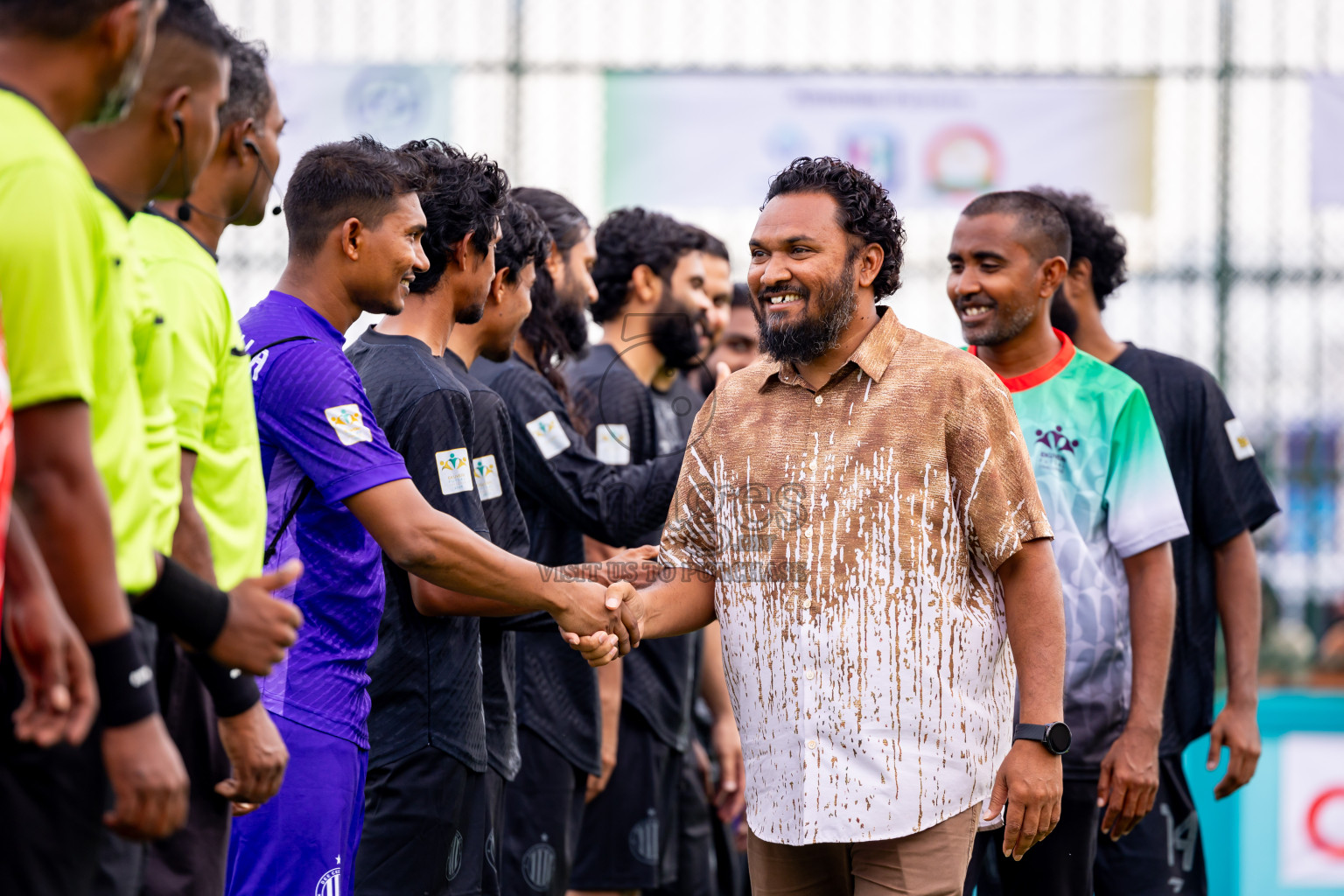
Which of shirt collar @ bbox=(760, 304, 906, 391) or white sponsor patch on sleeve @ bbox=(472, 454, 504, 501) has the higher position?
shirt collar @ bbox=(760, 304, 906, 391)

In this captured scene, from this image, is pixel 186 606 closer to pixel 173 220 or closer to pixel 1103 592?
pixel 173 220

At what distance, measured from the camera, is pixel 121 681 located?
196 cm

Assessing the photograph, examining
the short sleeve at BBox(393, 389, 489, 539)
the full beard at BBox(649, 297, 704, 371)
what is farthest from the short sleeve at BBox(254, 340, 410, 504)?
the full beard at BBox(649, 297, 704, 371)

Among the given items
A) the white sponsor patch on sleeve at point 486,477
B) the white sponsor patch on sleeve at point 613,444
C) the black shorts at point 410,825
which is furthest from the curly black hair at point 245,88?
the white sponsor patch on sleeve at point 613,444

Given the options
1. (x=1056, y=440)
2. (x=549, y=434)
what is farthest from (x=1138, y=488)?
(x=549, y=434)

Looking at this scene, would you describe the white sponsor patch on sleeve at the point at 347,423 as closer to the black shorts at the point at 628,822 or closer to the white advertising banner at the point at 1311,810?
the black shorts at the point at 628,822

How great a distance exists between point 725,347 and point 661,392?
1415 mm

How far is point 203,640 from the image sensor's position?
2264mm

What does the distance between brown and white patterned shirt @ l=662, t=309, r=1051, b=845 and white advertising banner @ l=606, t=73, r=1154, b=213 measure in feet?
16.1

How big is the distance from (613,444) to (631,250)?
3.28ft

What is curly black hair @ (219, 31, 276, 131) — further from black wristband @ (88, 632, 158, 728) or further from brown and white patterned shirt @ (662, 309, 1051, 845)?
brown and white patterned shirt @ (662, 309, 1051, 845)

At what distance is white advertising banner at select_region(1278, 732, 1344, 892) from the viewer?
585 centimetres

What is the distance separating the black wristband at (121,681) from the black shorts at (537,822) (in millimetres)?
2320

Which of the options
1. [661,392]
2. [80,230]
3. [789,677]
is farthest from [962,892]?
[661,392]
